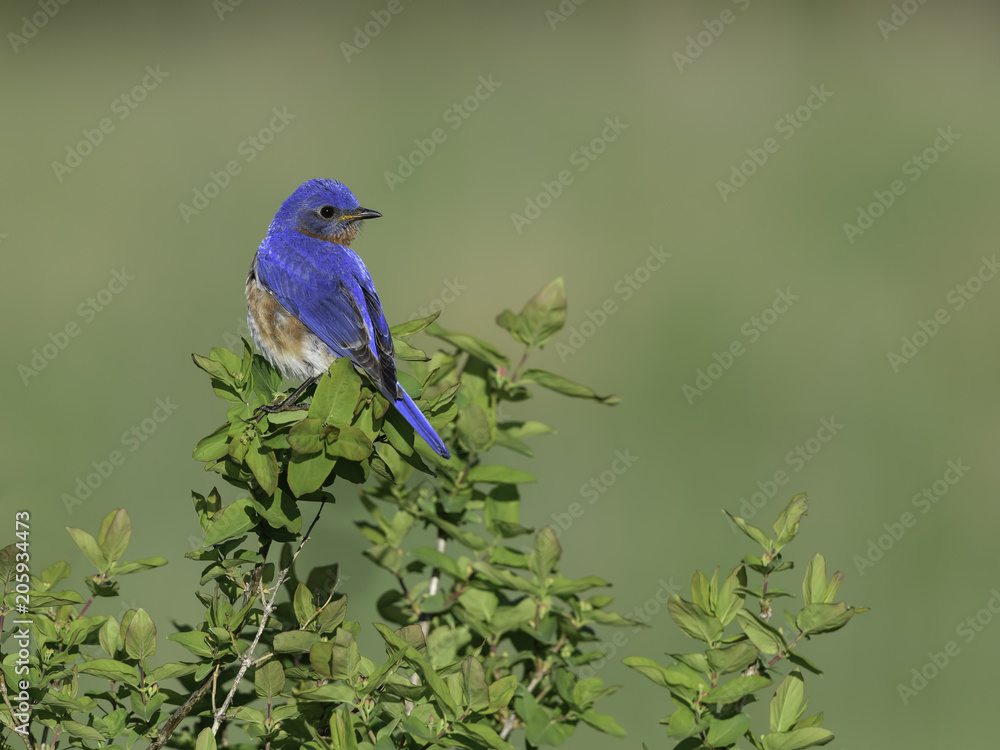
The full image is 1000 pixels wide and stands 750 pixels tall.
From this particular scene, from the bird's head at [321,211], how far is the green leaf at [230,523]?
4.77ft

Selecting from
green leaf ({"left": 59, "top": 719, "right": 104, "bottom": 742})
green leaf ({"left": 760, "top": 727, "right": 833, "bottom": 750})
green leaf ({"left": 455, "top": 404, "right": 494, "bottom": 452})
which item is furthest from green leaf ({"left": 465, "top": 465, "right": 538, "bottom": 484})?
green leaf ({"left": 59, "top": 719, "right": 104, "bottom": 742})

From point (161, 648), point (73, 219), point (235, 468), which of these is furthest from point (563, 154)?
point (235, 468)

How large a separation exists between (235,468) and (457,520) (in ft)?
2.58

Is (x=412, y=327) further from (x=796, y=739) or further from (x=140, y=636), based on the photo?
(x=796, y=739)

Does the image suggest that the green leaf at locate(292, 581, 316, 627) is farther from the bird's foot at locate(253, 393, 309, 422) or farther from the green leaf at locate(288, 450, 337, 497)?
the bird's foot at locate(253, 393, 309, 422)

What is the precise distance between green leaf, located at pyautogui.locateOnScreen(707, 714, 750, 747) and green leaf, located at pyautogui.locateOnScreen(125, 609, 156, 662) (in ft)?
3.70

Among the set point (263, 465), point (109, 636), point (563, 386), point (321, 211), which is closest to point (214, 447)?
point (263, 465)

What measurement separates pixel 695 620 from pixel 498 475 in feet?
2.40

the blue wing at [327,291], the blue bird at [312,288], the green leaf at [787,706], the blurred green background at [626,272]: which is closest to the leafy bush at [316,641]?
the green leaf at [787,706]

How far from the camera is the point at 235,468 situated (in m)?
2.00

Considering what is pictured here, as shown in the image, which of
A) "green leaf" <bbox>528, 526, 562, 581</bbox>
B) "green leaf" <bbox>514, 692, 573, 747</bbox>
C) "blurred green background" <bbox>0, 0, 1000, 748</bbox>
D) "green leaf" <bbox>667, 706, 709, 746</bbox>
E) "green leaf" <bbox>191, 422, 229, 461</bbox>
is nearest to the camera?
"green leaf" <bbox>667, 706, 709, 746</bbox>

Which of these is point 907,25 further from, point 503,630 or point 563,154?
point 503,630

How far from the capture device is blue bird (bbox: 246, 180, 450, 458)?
114 inches

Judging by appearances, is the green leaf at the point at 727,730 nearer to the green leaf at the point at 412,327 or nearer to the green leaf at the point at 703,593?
the green leaf at the point at 703,593
